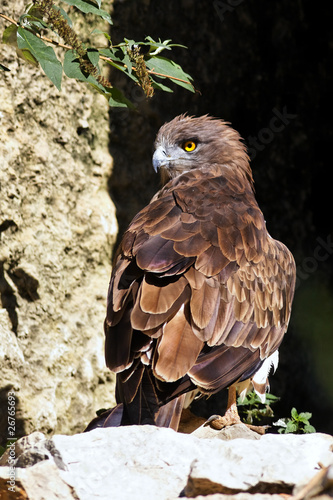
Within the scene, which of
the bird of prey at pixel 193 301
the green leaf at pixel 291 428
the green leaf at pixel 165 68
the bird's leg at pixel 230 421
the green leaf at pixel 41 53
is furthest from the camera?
the green leaf at pixel 291 428

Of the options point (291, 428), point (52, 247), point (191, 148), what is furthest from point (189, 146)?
point (291, 428)

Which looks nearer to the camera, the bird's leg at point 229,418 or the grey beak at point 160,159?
the bird's leg at point 229,418


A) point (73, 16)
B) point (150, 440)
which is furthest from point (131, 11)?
point (150, 440)

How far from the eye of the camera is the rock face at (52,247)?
5.05 m

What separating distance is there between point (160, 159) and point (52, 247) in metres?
1.00

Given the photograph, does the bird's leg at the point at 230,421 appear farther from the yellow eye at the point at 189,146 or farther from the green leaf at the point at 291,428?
the yellow eye at the point at 189,146

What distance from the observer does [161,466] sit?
2.85m

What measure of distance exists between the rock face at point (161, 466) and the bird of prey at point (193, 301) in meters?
0.54

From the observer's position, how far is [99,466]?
283 cm

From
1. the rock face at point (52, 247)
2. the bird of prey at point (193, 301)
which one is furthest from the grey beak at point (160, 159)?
the rock face at point (52, 247)

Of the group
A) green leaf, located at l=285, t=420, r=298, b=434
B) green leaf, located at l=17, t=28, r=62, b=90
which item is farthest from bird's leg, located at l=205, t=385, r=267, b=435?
green leaf, located at l=17, t=28, r=62, b=90

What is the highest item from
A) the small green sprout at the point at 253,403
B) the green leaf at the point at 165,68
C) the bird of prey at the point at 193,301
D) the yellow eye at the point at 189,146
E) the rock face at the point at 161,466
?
the green leaf at the point at 165,68

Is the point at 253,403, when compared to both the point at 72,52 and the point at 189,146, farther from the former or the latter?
the point at 72,52

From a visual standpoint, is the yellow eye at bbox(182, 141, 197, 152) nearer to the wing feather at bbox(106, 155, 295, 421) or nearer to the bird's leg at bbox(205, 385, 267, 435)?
the wing feather at bbox(106, 155, 295, 421)
